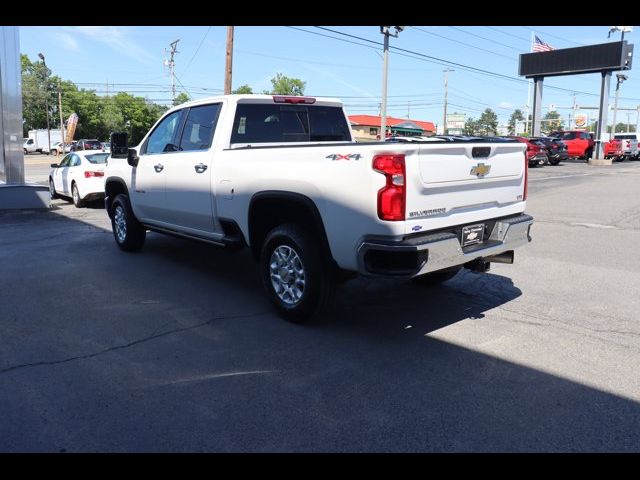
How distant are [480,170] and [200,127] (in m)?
3.25

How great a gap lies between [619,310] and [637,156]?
142 ft

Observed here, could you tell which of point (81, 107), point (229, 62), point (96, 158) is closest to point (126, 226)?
point (96, 158)

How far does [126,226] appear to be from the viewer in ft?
26.2

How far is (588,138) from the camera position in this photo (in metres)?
35.8

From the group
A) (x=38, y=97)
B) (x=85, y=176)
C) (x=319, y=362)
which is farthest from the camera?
(x=38, y=97)

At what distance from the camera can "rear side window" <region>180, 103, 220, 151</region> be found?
6180mm

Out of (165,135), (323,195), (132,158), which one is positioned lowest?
(323,195)

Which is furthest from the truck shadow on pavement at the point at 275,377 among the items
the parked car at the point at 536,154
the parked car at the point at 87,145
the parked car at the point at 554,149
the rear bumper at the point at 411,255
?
the parked car at the point at 87,145

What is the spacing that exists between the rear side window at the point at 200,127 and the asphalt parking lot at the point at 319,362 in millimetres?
1584

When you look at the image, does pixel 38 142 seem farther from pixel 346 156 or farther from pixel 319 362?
pixel 319 362

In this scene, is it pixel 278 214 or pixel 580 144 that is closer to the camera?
pixel 278 214
